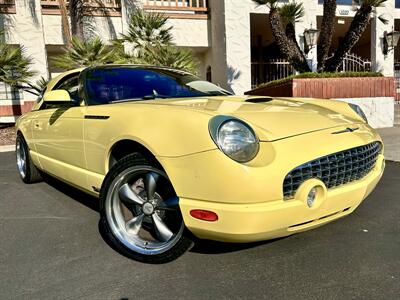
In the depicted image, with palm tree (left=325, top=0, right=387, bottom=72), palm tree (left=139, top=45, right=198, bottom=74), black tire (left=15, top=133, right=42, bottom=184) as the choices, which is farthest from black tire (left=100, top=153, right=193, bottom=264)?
palm tree (left=325, top=0, right=387, bottom=72)

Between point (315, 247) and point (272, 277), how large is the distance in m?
0.53

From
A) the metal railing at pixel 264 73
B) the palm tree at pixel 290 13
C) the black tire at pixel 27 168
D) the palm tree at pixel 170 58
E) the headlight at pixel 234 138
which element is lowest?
the black tire at pixel 27 168

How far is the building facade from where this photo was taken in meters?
12.5

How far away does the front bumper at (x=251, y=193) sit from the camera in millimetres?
1806

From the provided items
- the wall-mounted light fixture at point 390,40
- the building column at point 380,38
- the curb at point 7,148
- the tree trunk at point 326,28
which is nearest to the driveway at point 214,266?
the curb at point 7,148

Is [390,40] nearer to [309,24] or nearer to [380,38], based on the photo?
[380,38]

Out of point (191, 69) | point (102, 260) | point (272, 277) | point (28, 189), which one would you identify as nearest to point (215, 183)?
point (272, 277)

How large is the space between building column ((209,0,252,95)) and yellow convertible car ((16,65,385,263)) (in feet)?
34.1

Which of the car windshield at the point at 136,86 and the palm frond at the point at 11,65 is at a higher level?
the palm frond at the point at 11,65

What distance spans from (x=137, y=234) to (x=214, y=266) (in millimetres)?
570

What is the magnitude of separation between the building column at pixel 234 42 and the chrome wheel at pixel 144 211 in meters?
11.1

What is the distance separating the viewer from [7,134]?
10414 millimetres

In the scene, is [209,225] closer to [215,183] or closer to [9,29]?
[215,183]

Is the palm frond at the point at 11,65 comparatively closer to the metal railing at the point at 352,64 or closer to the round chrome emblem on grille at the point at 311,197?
the round chrome emblem on grille at the point at 311,197
